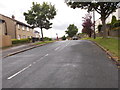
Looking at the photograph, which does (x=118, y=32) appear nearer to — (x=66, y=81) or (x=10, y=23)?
(x=66, y=81)

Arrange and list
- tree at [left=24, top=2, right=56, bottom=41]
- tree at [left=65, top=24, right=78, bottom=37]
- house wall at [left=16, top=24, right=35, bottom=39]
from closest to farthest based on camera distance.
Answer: tree at [left=24, top=2, right=56, bottom=41] → house wall at [left=16, top=24, right=35, bottom=39] → tree at [left=65, top=24, right=78, bottom=37]

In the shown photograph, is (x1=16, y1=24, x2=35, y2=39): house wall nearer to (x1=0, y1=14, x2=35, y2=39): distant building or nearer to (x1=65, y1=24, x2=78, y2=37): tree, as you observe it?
(x1=0, y1=14, x2=35, y2=39): distant building

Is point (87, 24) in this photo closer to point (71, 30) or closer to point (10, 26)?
point (10, 26)

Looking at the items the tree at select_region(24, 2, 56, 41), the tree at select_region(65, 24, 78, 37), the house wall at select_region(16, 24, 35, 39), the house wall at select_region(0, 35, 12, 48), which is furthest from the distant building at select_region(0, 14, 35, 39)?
the tree at select_region(65, 24, 78, 37)

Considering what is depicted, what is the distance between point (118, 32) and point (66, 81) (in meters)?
20.7

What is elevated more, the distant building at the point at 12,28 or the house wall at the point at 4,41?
the distant building at the point at 12,28

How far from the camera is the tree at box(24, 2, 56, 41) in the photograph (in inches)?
1410

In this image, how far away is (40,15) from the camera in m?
35.4

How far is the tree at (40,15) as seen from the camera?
117 feet

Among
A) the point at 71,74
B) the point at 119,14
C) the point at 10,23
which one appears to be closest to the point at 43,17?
the point at 10,23

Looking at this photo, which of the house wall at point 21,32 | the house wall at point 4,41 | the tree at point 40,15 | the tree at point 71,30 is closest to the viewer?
the house wall at point 4,41

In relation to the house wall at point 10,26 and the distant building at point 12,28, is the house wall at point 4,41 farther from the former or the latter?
the house wall at point 10,26

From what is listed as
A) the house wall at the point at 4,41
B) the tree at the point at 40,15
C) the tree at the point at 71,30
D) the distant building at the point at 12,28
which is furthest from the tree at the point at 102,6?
the tree at the point at 71,30

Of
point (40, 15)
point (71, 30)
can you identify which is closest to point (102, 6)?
Result: point (40, 15)
